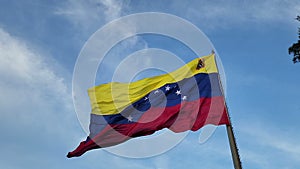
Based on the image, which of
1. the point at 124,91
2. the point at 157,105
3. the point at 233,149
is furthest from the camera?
the point at 124,91

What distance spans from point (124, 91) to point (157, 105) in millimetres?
2030

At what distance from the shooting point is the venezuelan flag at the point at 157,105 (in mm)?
18297

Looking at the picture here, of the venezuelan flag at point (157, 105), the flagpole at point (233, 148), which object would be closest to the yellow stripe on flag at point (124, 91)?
the venezuelan flag at point (157, 105)

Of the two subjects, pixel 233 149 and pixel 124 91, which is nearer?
pixel 233 149

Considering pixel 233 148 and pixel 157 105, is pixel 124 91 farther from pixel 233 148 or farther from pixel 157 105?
pixel 233 148

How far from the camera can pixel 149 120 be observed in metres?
19.2

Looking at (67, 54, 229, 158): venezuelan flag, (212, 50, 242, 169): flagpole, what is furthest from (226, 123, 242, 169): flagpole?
(67, 54, 229, 158): venezuelan flag

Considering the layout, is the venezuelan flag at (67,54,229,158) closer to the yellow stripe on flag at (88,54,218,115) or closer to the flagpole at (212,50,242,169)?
the yellow stripe on flag at (88,54,218,115)

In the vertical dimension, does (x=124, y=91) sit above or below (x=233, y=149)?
above

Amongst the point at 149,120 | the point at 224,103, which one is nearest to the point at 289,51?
the point at 224,103

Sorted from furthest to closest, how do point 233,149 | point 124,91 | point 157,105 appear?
point 124,91
point 157,105
point 233,149

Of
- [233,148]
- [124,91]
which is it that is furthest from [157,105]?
[233,148]

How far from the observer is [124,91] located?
69.4 ft

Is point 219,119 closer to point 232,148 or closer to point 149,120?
point 232,148
